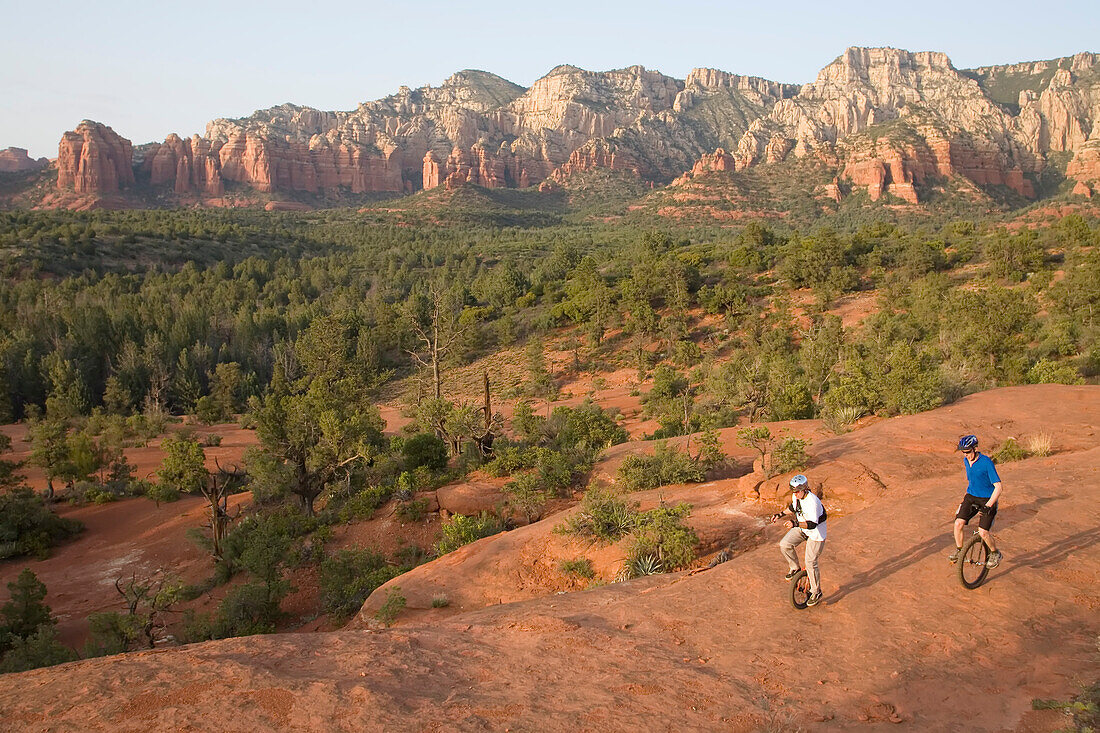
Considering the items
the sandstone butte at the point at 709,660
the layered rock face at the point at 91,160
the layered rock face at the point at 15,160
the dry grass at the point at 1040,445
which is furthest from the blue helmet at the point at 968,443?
the layered rock face at the point at 15,160

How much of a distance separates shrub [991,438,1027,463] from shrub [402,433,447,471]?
40.7 ft

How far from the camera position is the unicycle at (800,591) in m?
6.37

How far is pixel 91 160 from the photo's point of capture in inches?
4439

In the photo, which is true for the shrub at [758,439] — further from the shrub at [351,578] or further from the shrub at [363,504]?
the shrub at [363,504]

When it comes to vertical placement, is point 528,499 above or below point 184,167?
below

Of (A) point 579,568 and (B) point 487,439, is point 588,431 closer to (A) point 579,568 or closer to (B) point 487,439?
(B) point 487,439

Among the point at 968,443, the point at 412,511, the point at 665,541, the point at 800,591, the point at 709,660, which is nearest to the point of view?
the point at 709,660

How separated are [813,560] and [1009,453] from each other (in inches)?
301

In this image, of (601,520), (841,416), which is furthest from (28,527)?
(841,416)

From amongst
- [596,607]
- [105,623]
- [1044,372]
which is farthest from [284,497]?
[1044,372]

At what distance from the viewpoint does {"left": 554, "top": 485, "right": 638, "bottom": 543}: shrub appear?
9945mm

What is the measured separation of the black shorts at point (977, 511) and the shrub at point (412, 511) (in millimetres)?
10705

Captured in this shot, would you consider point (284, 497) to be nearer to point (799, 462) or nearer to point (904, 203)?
point (799, 462)

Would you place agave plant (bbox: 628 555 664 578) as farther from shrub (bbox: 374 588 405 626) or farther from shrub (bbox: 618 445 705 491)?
shrub (bbox: 618 445 705 491)
